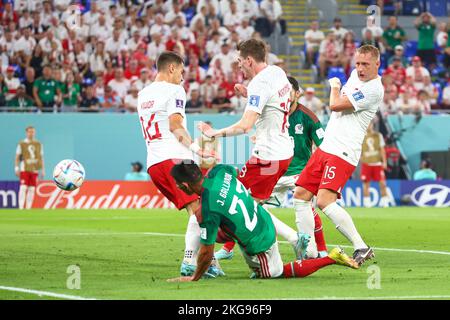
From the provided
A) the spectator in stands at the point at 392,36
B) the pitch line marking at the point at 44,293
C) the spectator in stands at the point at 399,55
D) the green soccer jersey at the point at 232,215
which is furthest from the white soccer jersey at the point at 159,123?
the spectator in stands at the point at 392,36

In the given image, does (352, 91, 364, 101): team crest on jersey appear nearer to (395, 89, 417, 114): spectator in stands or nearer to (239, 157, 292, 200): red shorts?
(239, 157, 292, 200): red shorts

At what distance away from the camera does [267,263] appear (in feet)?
34.3

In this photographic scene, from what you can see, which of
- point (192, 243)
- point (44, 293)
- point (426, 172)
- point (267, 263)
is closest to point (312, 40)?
point (426, 172)

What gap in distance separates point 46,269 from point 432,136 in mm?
21994

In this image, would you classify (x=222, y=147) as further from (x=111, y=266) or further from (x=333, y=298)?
(x=333, y=298)

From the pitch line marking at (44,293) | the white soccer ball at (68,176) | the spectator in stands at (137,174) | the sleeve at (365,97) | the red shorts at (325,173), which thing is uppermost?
the sleeve at (365,97)

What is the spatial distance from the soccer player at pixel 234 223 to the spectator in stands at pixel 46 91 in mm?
19101

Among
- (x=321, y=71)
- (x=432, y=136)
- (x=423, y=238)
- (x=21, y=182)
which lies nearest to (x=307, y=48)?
(x=321, y=71)

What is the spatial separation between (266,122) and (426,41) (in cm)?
2364

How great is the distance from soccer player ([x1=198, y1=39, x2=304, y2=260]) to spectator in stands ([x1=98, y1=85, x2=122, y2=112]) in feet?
60.2

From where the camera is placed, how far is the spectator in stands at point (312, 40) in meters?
33.2

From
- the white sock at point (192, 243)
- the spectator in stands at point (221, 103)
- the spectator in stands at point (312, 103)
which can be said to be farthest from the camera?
the spectator in stands at point (221, 103)

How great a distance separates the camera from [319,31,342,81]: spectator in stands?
32.2m

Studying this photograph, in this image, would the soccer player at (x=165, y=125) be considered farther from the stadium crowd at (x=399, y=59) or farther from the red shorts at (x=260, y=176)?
the stadium crowd at (x=399, y=59)
